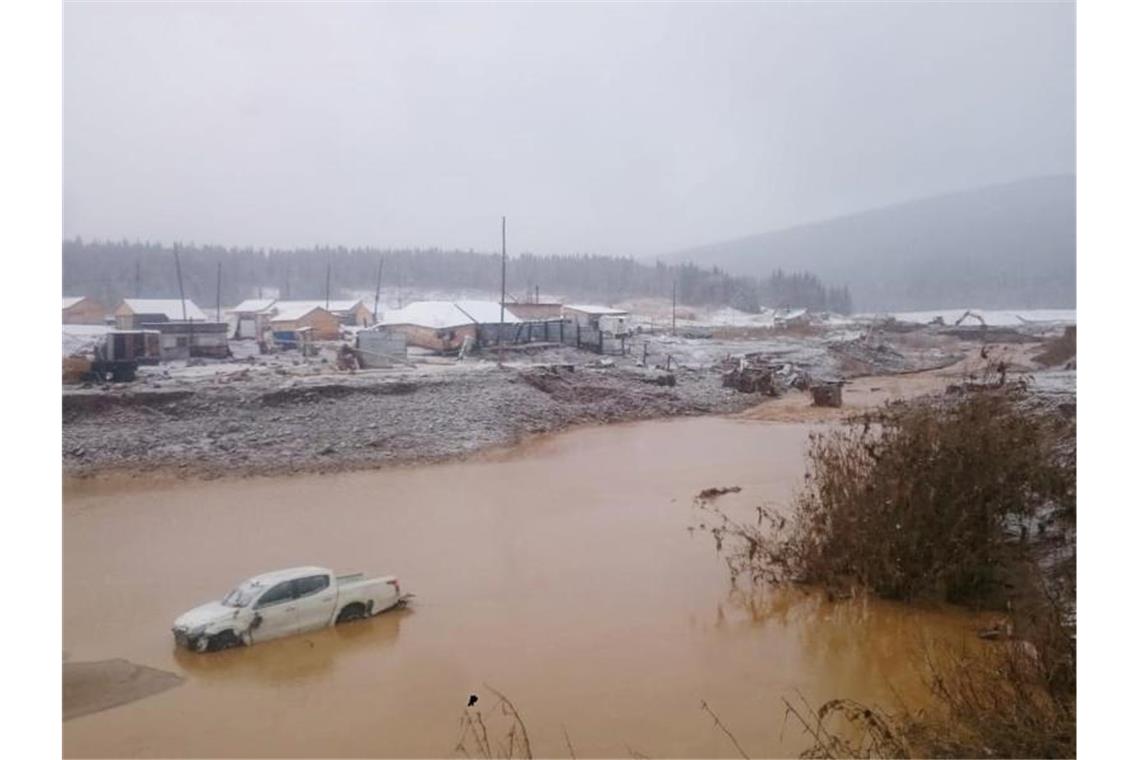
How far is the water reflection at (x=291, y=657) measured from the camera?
284 centimetres

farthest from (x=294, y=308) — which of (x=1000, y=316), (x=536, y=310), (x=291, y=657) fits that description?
(x=1000, y=316)

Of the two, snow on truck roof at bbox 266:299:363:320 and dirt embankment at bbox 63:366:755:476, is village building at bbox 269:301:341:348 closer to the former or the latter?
snow on truck roof at bbox 266:299:363:320

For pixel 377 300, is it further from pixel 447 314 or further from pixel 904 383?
pixel 904 383

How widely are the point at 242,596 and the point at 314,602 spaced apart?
0.25 m

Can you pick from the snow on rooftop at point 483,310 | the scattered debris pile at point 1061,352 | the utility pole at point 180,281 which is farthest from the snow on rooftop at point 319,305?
the scattered debris pile at point 1061,352

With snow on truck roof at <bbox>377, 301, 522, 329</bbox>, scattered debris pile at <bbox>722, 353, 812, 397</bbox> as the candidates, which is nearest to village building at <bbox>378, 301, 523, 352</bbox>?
snow on truck roof at <bbox>377, 301, 522, 329</bbox>

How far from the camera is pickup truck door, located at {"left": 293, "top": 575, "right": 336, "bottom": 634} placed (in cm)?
306

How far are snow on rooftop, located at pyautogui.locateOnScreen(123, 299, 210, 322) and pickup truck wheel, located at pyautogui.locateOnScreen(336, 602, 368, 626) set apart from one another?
5.08ft

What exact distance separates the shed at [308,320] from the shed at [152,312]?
34 cm

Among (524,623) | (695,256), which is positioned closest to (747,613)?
(524,623)

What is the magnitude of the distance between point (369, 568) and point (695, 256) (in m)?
2.26

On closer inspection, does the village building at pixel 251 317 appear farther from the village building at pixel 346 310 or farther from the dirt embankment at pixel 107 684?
the dirt embankment at pixel 107 684

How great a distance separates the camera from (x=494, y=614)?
126 inches

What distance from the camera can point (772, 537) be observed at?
3.83 m
